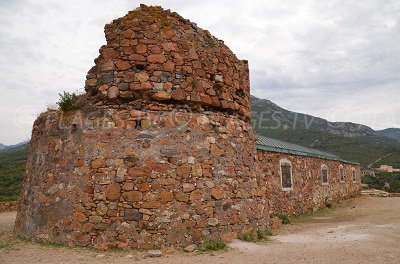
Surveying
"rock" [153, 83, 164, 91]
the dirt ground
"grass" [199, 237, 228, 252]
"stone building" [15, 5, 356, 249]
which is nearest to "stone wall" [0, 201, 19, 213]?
"stone building" [15, 5, 356, 249]

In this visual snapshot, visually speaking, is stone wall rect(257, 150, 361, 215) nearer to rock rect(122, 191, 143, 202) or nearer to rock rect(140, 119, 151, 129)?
rock rect(140, 119, 151, 129)

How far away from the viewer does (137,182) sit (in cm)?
675

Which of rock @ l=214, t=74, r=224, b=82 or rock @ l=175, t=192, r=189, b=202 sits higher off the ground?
rock @ l=214, t=74, r=224, b=82

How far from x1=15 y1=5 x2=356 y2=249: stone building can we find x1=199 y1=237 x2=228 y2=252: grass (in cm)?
17

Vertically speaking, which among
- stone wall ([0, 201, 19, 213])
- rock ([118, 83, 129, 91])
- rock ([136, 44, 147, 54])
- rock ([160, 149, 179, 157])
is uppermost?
rock ([136, 44, 147, 54])

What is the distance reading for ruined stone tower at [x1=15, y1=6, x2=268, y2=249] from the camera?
6.66m

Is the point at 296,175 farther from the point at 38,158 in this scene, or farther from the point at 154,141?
the point at 38,158

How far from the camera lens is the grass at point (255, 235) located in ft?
24.3

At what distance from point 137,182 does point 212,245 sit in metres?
1.87

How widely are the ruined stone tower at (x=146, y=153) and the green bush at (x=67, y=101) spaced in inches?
6.0

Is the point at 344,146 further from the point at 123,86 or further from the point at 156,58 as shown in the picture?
the point at 123,86

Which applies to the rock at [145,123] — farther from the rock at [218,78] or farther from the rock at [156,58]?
the rock at [218,78]

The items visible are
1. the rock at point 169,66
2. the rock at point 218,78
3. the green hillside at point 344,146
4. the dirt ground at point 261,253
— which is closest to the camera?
the dirt ground at point 261,253

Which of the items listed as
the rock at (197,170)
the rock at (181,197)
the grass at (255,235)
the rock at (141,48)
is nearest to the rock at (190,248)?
the rock at (181,197)
